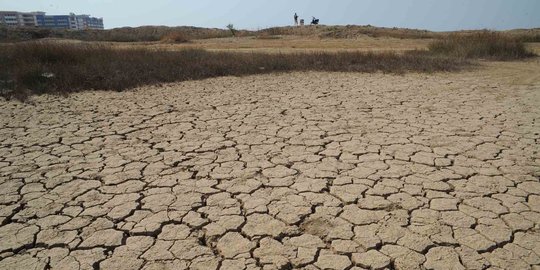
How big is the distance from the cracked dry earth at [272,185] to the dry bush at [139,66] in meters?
1.45

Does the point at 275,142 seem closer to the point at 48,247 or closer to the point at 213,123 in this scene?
the point at 213,123

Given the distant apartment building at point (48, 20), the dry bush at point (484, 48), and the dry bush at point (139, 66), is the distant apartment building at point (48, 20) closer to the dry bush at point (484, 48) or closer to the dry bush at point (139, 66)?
the dry bush at point (139, 66)

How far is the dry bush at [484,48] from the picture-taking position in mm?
11492

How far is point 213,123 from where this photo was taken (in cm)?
504

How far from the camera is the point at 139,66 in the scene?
8.83 meters

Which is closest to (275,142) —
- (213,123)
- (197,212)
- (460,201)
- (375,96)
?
(213,123)

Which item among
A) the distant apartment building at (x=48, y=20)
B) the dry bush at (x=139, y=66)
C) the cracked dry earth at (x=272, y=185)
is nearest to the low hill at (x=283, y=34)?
the dry bush at (x=139, y=66)

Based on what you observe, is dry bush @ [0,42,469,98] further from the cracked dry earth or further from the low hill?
the low hill

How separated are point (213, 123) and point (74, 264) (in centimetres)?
300

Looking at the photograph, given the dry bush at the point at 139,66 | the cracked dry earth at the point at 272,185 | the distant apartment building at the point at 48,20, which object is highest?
the distant apartment building at the point at 48,20

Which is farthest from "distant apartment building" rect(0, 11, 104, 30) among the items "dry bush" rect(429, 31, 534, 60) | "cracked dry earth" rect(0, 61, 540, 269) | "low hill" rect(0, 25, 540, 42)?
"cracked dry earth" rect(0, 61, 540, 269)

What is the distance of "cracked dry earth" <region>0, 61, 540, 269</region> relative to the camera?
2312 mm

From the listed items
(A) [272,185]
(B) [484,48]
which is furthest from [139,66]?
(B) [484,48]

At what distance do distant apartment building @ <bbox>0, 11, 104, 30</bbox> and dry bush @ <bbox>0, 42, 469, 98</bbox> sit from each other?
81198mm
